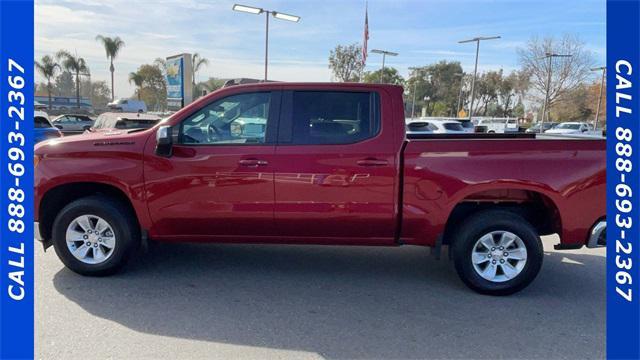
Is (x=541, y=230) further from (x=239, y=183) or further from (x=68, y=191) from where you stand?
(x=68, y=191)

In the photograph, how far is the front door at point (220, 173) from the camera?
4207 mm

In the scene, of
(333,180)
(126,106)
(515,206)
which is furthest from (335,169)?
(126,106)

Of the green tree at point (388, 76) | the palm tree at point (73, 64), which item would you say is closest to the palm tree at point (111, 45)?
the palm tree at point (73, 64)

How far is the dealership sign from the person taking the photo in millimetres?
16750

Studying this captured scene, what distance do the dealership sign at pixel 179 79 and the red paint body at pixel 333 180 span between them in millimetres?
12911

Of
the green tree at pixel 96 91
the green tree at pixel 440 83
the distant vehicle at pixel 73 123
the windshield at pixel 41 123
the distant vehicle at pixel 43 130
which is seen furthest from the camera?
the green tree at pixel 96 91

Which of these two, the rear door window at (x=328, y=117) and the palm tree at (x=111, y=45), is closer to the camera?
the rear door window at (x=328, y=117)

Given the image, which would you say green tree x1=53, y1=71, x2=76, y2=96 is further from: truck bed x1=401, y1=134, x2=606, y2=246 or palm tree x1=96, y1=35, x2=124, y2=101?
truck bed x1=401, y1=134, x2=606, y2=246

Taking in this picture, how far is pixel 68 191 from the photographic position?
14.9 feet

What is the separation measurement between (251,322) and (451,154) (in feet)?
7.48

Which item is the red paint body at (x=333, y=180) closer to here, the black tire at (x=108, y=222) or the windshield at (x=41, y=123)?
the black tire at (x=108, y=222)

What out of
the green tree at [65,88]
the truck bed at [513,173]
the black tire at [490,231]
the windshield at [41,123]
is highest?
the green tree at [65,88]

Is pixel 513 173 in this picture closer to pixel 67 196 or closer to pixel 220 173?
pixel 220 173

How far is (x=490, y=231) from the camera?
4.23 metres
